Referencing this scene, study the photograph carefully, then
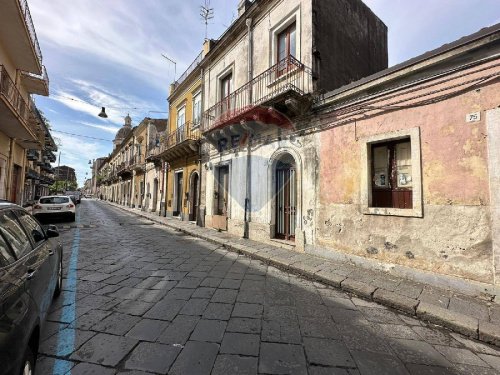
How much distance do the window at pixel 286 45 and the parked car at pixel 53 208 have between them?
1208cm

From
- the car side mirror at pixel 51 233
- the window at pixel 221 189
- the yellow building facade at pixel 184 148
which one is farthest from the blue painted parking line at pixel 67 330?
the yellow building facade at pixel 184 148

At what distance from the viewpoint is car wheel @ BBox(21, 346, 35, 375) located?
1.69 m

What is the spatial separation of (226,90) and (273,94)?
4290 mm

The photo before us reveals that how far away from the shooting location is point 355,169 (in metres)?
6.14

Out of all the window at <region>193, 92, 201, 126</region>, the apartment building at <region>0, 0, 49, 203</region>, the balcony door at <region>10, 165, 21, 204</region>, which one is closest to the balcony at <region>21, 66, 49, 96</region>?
the apartment building at <region>0, 0, 49, 203</region>

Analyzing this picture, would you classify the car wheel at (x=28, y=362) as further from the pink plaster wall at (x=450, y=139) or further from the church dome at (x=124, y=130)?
the church dome at (x=124, y=130)

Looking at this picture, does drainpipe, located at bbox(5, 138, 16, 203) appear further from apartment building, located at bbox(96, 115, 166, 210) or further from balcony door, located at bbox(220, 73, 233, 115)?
balcony door, located at bbox(220, 73, 233, 115)

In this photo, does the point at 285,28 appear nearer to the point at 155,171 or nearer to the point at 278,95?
the point at 278,95

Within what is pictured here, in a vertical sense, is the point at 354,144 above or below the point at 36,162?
below

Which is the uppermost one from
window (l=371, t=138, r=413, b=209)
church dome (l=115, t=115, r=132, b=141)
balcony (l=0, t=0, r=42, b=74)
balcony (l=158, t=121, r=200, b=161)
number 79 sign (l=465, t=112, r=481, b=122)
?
church dome (l=115, t=115, r=132, b=141)

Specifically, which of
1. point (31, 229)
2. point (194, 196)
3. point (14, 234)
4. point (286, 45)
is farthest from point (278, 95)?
point (194, 196)

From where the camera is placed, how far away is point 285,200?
8.49m

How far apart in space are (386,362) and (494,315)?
2234mm

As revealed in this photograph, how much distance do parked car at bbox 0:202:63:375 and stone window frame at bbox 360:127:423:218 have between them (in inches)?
218
